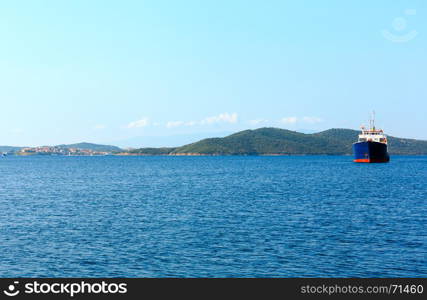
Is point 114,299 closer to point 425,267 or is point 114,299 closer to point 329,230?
point 425,267

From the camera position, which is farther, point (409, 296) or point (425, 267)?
point (425, 267)

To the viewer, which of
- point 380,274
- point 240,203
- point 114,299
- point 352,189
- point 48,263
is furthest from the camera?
point 352,189

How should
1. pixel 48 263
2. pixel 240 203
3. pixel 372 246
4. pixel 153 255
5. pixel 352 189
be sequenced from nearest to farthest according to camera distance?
pixel 48 263 → pixel 153 255 → pixel 372 246 → pixel 240 203 → pixel 352 189

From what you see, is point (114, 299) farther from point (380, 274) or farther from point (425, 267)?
point (425, 267)

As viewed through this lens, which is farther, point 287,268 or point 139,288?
point 287,268

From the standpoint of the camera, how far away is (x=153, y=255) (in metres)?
37.3

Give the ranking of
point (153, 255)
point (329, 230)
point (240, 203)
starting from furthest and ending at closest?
1. point (240, 203)
2. point (329, 230)
3. point (153, 255)

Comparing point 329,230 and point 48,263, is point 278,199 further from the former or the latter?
point 48,263

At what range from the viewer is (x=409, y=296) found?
77.0 ft

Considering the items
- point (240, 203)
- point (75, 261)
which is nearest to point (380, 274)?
point (75, 261)

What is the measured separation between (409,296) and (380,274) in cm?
877

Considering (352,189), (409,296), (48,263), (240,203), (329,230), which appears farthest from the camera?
(352,189)

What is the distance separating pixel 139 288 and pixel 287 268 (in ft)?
40.3

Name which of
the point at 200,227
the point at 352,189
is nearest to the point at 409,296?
the point at 200,227
